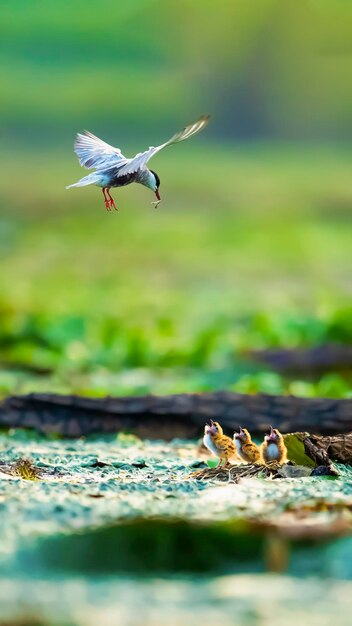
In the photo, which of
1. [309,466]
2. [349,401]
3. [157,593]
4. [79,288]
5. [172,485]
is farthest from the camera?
[79,288]

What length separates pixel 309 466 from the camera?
13.4ft

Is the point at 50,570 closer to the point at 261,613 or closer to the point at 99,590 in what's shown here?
the point at 99,590

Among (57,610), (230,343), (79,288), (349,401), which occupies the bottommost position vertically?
(57,610)

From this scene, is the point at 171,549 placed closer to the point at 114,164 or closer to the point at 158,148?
the point at 158,148

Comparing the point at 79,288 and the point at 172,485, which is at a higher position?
the point at 79,288

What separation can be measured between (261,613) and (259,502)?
1.01 metres

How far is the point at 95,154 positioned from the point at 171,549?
5.17 feet

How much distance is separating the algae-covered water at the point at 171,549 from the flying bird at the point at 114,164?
897 millimetres

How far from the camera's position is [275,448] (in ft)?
13.3

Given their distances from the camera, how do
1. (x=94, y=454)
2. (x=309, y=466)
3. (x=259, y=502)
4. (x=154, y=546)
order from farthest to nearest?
1. (x=94, y=454)
2. (x=309, y=466)
3. (x=259, y=502)
4. (x=154, y=546)

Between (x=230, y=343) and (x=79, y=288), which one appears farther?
(x=79, y=288)

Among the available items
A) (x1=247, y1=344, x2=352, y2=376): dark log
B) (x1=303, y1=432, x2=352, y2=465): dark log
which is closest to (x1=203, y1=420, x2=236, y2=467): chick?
(x1=303, y1=432, x2=352, y2=465): dark log

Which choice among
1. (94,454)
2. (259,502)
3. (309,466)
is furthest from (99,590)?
(94,454)

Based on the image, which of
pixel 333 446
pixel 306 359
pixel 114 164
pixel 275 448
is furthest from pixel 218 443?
pixel 306 359
